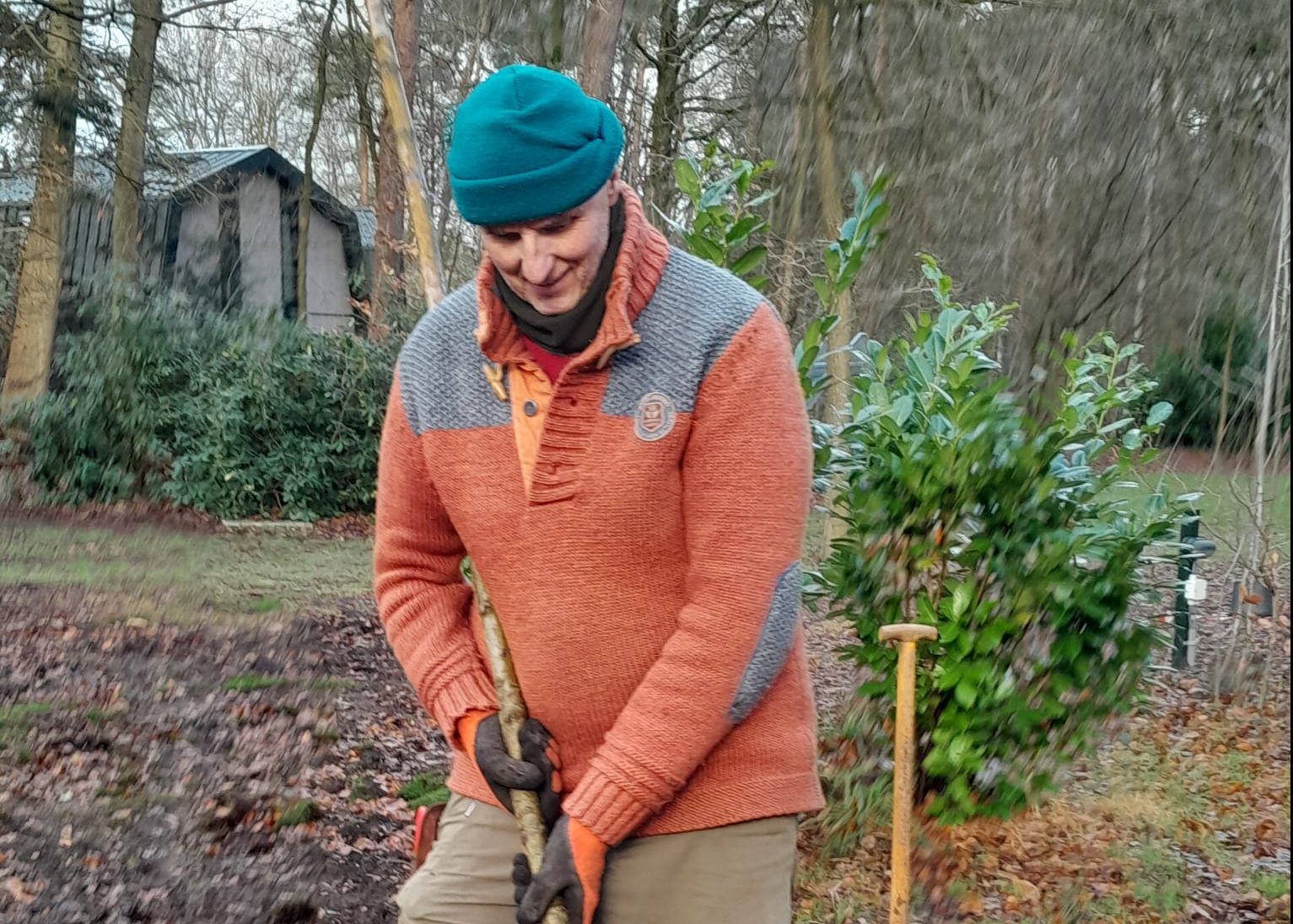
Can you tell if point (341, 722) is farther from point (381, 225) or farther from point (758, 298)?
point (381, 225)

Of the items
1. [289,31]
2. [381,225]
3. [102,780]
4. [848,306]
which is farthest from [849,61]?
[102,780]

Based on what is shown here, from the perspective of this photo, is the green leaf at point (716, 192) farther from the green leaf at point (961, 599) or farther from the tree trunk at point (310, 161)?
the tree trunk at point (310, 161)

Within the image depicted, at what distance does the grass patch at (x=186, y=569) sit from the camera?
9.34 m

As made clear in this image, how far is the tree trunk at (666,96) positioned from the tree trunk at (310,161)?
476 centimetres

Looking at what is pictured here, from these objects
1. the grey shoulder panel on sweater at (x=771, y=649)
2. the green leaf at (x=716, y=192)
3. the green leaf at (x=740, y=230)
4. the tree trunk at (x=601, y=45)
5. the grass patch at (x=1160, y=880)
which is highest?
the tree trunk at (x=601, y=45)

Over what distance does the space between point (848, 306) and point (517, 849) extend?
9028mm

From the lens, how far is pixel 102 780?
17.8ft

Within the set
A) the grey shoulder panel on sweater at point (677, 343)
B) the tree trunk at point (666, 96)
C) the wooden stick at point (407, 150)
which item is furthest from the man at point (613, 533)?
the tree trunk at point (666, 96)

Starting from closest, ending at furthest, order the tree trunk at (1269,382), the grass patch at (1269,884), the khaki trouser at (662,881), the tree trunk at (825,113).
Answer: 1. the khaki trouser at (662,881)
2. the grass patch at (1269,884)
3. the tree trunk at (1269,382)
4. the tree trunk at (825,113)

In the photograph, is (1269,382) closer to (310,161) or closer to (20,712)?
(20,712)

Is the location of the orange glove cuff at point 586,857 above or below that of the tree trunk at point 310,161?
below

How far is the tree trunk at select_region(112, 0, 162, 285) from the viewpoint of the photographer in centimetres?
1463

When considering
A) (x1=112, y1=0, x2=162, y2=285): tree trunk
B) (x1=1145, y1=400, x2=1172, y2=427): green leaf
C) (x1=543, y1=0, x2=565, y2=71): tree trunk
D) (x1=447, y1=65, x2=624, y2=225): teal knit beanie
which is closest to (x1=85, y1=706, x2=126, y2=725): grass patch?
(x1=1145, y1=400, x2=1172, y2=427): green leaf

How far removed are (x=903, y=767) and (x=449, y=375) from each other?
1453 millimetres
